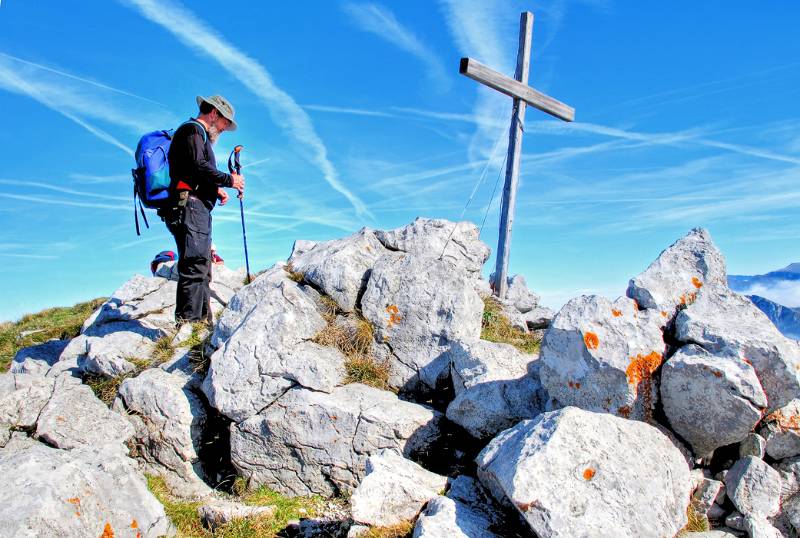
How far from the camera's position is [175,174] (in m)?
12.0

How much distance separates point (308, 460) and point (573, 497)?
4525mm

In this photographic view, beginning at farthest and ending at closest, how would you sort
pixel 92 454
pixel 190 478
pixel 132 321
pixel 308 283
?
1. pixel 132 321
2. pixel 308 283
3. pixel 190 478
4. pixel 92 454

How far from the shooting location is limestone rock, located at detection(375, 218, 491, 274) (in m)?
13.5

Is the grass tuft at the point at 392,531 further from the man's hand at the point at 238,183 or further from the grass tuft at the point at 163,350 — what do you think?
the man's hand at the point at 238,183

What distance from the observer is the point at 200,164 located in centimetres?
1170

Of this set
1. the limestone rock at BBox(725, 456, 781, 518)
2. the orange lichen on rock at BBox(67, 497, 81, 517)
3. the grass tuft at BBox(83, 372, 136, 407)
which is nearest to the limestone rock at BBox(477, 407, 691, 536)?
the limestone rock at BBox(725, 456, 781, 518)

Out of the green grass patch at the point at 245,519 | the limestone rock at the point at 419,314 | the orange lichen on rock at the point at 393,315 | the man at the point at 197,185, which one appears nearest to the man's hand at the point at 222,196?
the man at the point at 197,185

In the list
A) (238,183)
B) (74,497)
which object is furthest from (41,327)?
(74,497)

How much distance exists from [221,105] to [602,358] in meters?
9.51

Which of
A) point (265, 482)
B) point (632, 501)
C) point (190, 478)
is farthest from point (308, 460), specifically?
point (632, 501)

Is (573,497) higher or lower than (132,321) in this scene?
lower

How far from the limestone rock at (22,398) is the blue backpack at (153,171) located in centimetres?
424

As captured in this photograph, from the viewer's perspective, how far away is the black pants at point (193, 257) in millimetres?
12055

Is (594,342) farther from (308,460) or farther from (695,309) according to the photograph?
(308,460)
